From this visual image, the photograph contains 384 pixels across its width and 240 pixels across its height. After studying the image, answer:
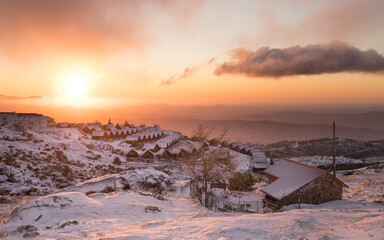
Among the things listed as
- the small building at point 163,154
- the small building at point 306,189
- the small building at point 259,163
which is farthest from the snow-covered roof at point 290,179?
the small building at point 163,154

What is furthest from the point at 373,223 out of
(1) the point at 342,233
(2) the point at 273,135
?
(2) the point at 273,135

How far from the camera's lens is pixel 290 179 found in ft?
68.8

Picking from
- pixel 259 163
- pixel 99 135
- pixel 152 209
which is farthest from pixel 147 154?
pixel 152 209

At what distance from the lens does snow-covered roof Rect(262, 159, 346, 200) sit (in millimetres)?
19188

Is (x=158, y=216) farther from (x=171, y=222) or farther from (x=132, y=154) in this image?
(x=132, y=154)

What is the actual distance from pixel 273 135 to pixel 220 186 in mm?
176604

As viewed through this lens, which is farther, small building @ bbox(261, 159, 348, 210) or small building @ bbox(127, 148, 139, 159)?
small building @ bbox(127, 148, 139, 159)

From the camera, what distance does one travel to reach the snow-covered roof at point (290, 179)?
19188mm

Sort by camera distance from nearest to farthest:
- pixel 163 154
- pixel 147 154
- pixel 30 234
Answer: pixel 30 234
pixel 147 154
pixel 163 154

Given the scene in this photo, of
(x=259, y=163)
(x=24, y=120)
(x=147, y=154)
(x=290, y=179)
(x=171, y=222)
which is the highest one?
(x=24, y=120)

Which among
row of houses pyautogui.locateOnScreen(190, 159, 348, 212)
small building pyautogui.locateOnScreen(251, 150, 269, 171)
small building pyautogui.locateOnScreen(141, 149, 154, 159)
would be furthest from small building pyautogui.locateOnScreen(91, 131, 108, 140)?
row of houses pyautogui.locateOnScreen(190, 159, 348, 212)

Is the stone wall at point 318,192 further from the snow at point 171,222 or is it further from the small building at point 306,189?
the snow at point 171,222

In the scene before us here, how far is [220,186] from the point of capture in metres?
Answer: 29.6

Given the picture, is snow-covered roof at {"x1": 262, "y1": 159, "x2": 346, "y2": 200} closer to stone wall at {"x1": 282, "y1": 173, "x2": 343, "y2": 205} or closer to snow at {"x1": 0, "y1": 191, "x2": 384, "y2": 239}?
stone wall at {"x1": 282, "y1": 173, "x2": 343, "y2": 205}
